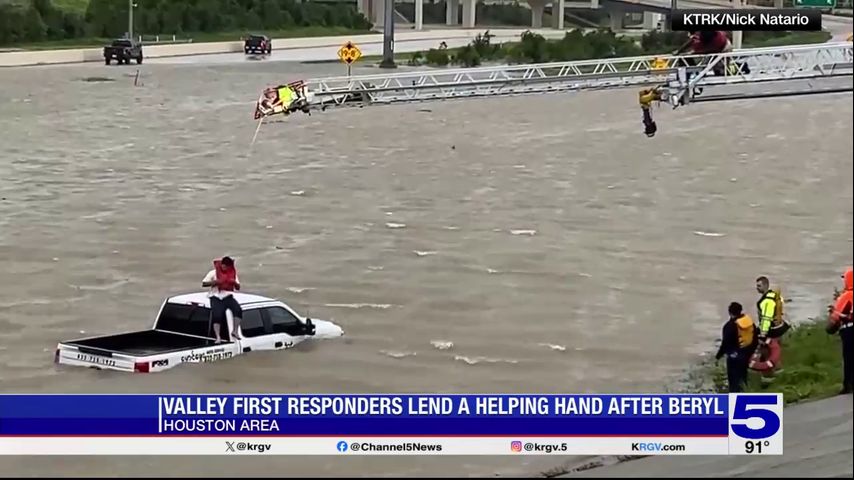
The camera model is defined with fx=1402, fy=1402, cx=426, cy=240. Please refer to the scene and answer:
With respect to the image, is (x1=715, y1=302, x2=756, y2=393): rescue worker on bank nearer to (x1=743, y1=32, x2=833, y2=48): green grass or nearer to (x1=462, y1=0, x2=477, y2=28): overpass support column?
(x1=743, y1=32, x2=833, y2=48): green grass

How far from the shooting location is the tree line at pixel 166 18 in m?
84.4

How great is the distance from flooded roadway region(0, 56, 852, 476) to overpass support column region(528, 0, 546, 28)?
3375 centimetres

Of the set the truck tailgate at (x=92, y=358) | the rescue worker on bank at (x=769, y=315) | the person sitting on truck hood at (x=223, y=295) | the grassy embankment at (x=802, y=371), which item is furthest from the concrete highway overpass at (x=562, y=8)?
the truck tailgate at (x=92, y=358)

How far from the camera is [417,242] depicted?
28688mm

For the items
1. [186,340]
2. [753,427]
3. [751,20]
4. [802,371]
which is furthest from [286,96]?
[753,427]

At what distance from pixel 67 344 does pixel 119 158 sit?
2443 cm

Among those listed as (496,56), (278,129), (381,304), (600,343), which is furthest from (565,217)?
(496,56)

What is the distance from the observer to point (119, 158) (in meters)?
42.3

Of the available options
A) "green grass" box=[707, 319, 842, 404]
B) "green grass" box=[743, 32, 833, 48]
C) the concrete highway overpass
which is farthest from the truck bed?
the concrete highway overpass

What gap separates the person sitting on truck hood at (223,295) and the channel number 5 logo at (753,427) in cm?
889

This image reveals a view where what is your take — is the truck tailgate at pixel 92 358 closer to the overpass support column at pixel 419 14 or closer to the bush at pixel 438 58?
the bush at pixel 438 58

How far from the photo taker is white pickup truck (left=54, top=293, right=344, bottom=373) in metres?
17.7

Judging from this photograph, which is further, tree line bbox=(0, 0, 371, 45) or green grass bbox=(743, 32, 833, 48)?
tree line bbox=(0, 0, 371, 45)

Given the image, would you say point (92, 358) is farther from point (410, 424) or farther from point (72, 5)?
point (72, 5)
